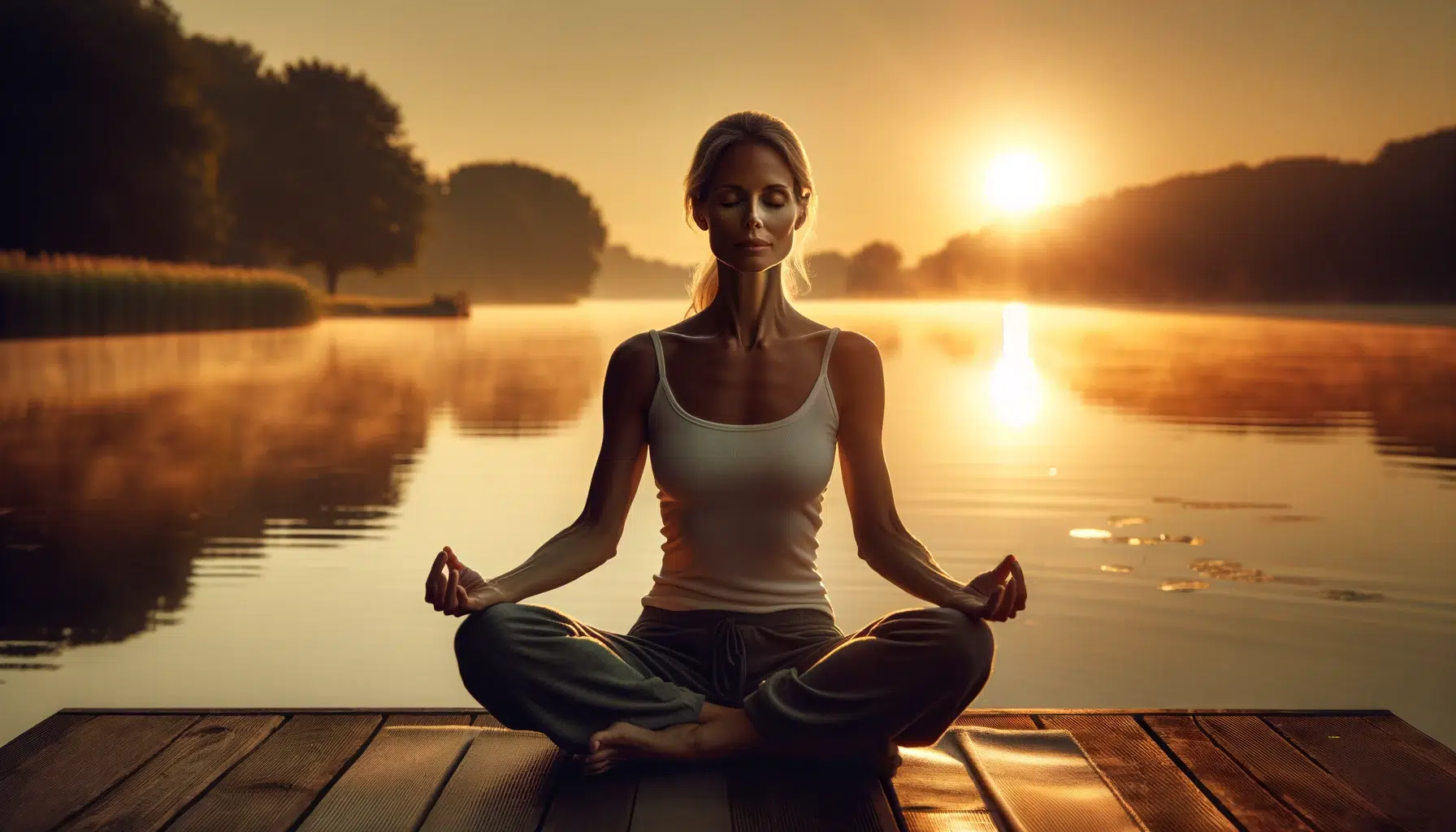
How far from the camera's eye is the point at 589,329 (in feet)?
117

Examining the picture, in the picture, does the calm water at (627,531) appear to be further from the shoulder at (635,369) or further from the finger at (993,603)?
the shoulder at (635,369)

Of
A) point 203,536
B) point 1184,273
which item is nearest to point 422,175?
point 1184,273

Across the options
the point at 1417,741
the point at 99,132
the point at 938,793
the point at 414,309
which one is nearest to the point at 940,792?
the point at 938,793

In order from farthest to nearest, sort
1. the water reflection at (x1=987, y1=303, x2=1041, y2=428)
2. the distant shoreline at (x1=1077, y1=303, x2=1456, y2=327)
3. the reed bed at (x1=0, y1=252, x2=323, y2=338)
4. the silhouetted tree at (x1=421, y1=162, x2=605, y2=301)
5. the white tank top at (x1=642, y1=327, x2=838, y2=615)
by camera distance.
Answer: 1. the silhouetted tree at (x1=421, y1=162, x2=605, y2=301)
2. the distant shoreline at (x1=1077, y1=303, x2=1456, y2=327)
3. the reed bed at (x1=0, y1=252, x2=323, y2=338)
4. the water reflection at (x1=987, y1=303, x2=1041, y2=428)
5. the white tank top at (x1=642, y1=327, x2=838, y2=615)

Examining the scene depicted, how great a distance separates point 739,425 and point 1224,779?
53.7 inches

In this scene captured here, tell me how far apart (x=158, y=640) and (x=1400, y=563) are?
18.3 feet

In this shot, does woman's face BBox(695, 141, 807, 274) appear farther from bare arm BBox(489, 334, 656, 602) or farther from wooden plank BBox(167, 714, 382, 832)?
wooden plank BBox(167, 714, 382, 832)

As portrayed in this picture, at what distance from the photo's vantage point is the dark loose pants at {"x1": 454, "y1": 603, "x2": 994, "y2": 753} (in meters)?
2.88

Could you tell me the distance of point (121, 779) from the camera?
3092mm

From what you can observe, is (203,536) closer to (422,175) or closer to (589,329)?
(589,329)

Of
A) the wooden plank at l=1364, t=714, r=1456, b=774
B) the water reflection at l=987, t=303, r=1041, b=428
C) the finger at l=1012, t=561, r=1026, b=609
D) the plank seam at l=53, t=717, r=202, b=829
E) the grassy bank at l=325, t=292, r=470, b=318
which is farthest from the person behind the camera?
the grassy bank at l=325, t=292, r=470, b=318

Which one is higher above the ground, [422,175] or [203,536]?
[422,175]

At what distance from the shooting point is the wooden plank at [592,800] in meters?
2.74

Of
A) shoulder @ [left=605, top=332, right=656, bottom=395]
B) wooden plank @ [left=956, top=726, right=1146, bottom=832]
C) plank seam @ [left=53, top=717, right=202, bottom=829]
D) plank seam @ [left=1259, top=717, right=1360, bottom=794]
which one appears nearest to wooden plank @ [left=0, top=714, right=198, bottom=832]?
plank seam @ [left=53, top=717, right=202, bottom=829]
